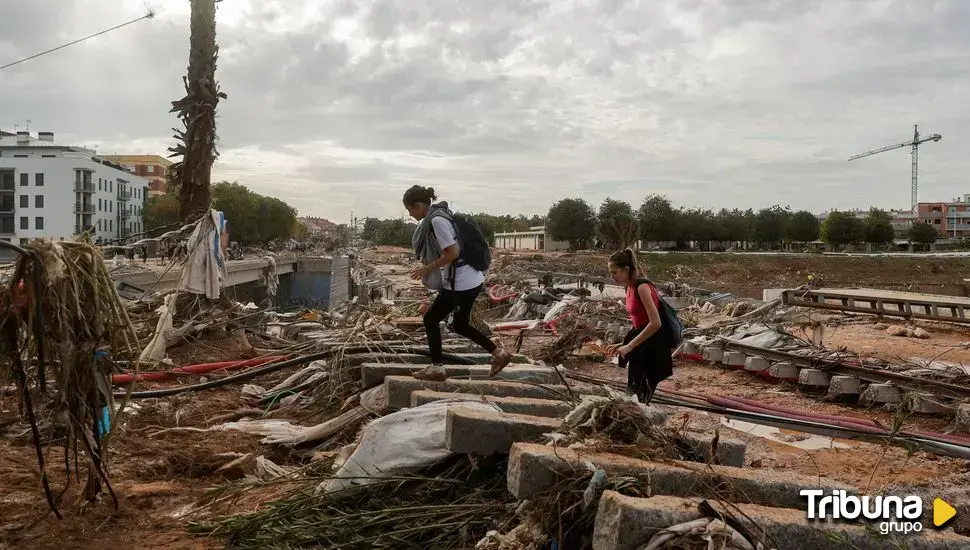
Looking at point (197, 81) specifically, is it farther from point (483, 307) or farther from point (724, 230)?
point (724, 230)

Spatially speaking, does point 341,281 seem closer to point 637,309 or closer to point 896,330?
point 896,330

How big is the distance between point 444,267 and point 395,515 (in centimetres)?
243

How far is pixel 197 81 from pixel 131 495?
8037 millimetres

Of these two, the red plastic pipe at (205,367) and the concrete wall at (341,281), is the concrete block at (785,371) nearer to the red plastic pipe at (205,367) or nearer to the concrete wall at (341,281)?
the red plastic pipe at (205,367)

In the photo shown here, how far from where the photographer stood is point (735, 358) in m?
9.92

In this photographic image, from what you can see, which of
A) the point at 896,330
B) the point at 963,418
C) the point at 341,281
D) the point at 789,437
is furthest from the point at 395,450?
the point at 341,281

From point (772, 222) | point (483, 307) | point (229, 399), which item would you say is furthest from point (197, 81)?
point (772, 222)

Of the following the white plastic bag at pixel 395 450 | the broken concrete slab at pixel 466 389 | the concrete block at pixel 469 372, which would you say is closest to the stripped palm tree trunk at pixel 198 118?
the concrete block at pixel 469 372

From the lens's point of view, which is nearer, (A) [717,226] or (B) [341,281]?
(B) [341,281]

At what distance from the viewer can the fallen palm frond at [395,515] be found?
307 cm

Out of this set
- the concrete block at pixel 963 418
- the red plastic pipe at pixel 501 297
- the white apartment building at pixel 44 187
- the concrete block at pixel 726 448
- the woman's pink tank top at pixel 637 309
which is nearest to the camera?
the concrete block at pixel 726 448

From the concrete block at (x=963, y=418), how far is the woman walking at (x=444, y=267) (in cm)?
443

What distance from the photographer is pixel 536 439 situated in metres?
3.37

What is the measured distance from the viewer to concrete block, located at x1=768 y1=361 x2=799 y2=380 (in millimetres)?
8883
